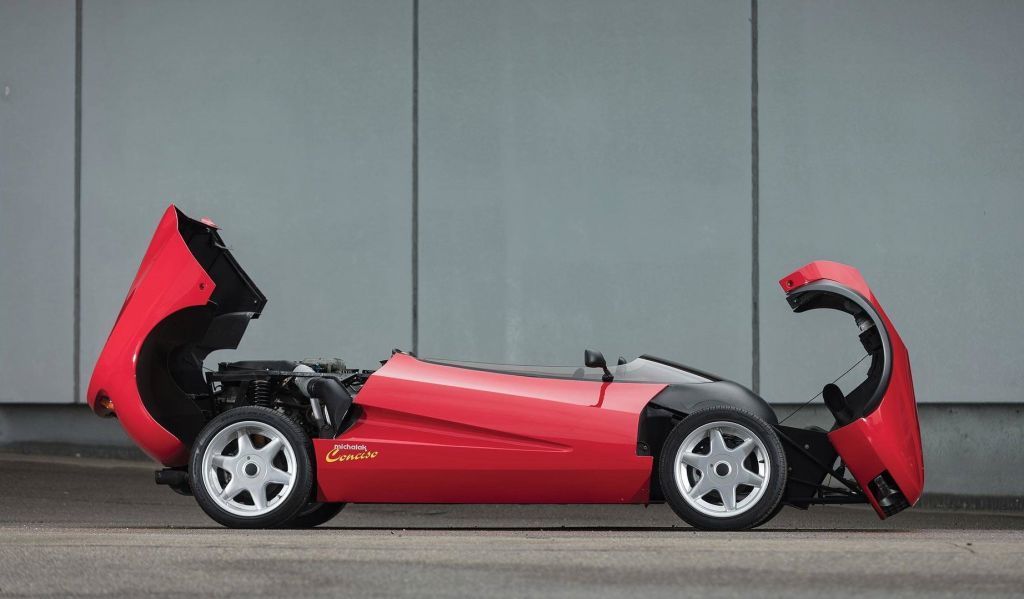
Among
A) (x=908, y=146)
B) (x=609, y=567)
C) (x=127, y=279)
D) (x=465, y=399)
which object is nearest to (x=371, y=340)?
(x=127, y=279)

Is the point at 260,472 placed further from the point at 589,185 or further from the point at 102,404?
the point at 589,185

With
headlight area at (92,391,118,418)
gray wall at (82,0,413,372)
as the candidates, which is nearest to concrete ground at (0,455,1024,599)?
headlight area at (92,391,118,418)

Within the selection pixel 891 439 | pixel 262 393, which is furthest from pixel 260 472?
pixel 891 439

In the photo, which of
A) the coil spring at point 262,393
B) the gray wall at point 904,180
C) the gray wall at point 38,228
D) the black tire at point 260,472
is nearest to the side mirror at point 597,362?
the black tire at point 260,472

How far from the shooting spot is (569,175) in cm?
1280

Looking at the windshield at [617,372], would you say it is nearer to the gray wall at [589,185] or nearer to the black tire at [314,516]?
the black tire at [314,516]

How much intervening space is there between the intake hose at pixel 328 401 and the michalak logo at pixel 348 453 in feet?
0.37

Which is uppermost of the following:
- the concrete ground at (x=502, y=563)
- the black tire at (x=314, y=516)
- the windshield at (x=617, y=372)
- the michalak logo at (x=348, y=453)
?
the windshield at (x=617, y=372)

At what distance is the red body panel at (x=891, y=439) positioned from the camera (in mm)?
6980

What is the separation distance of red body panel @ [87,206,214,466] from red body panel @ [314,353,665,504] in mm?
1037

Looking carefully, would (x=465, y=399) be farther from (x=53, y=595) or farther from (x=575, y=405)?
(x=53, y=595)

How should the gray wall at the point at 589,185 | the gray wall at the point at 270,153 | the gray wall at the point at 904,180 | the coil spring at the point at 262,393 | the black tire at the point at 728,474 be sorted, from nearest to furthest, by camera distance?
the black tire at the point at 728,474
the coil spring at the point at 262,393
the gray wall at the point at 904,180
the gray wall at the point at 589,185
the gray wall at the point at 270,153

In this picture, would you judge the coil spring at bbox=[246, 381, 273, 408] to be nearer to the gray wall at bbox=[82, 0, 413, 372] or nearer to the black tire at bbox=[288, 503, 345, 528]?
the black tire at bbox=[288, 503, 345, 528]

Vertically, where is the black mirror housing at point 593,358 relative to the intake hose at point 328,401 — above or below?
above
